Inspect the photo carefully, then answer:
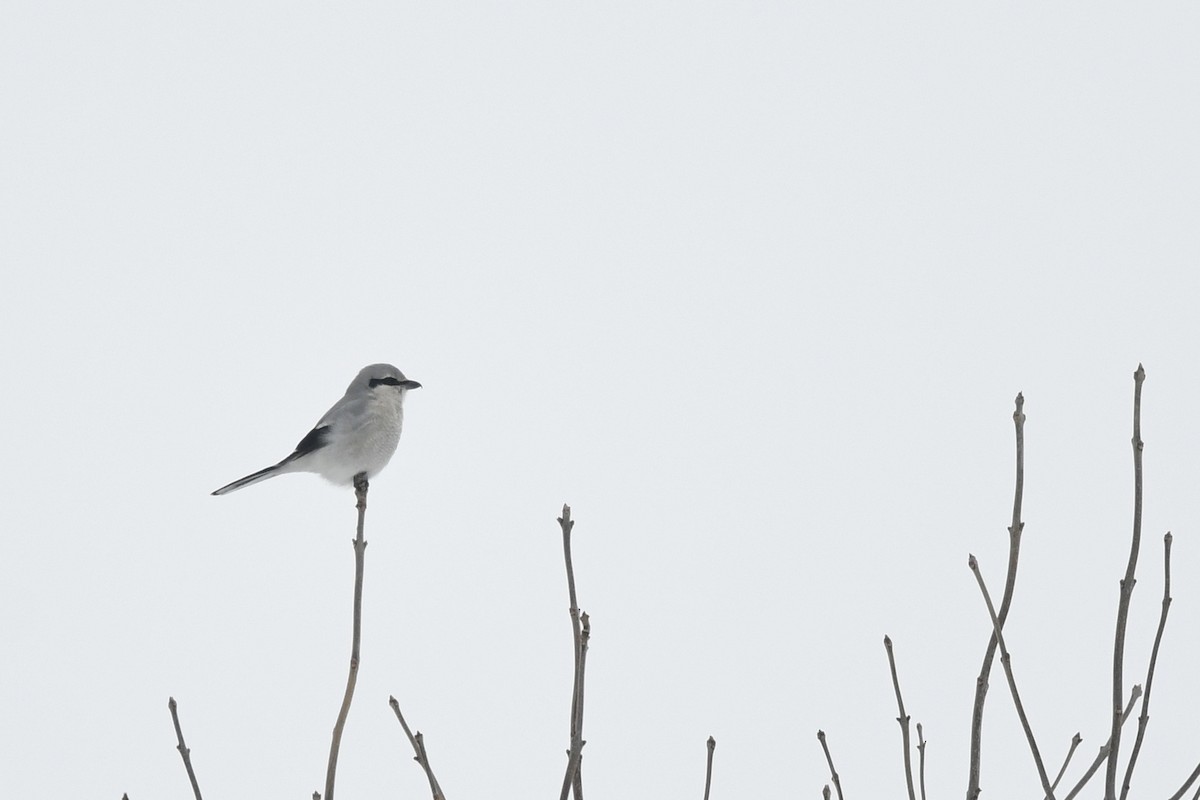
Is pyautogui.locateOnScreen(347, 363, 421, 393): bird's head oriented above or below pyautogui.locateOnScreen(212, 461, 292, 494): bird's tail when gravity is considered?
above

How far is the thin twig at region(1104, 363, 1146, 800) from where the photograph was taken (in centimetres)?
165

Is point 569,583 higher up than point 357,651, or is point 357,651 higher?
point 569,583

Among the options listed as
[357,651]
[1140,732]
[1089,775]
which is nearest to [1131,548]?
[1140,732]

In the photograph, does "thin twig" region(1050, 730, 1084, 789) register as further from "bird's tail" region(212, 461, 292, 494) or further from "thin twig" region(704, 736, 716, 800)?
"bird's tail" region(212, 461, 292, 494)

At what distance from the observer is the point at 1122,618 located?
167 centimetres

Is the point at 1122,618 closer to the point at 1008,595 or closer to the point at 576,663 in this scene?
the point at 1008,595

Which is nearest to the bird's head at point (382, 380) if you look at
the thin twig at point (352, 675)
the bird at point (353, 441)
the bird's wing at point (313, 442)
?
the bird at point (353, 441)

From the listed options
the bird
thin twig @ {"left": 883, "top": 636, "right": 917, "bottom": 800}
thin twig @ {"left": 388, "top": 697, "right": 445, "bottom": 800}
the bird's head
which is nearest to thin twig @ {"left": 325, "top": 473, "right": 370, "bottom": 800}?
thin twig @ {"left": 388, "top": 697, "right": 445, "bottom": 800}

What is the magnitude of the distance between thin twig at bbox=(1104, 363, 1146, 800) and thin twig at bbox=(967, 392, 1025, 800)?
151 millimetres

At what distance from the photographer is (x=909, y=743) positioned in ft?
6.09

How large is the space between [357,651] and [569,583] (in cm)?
43

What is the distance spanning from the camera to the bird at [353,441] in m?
5.66

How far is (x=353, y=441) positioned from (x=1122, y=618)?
4.42 m

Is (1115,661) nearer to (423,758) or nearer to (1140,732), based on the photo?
(1140,732)
